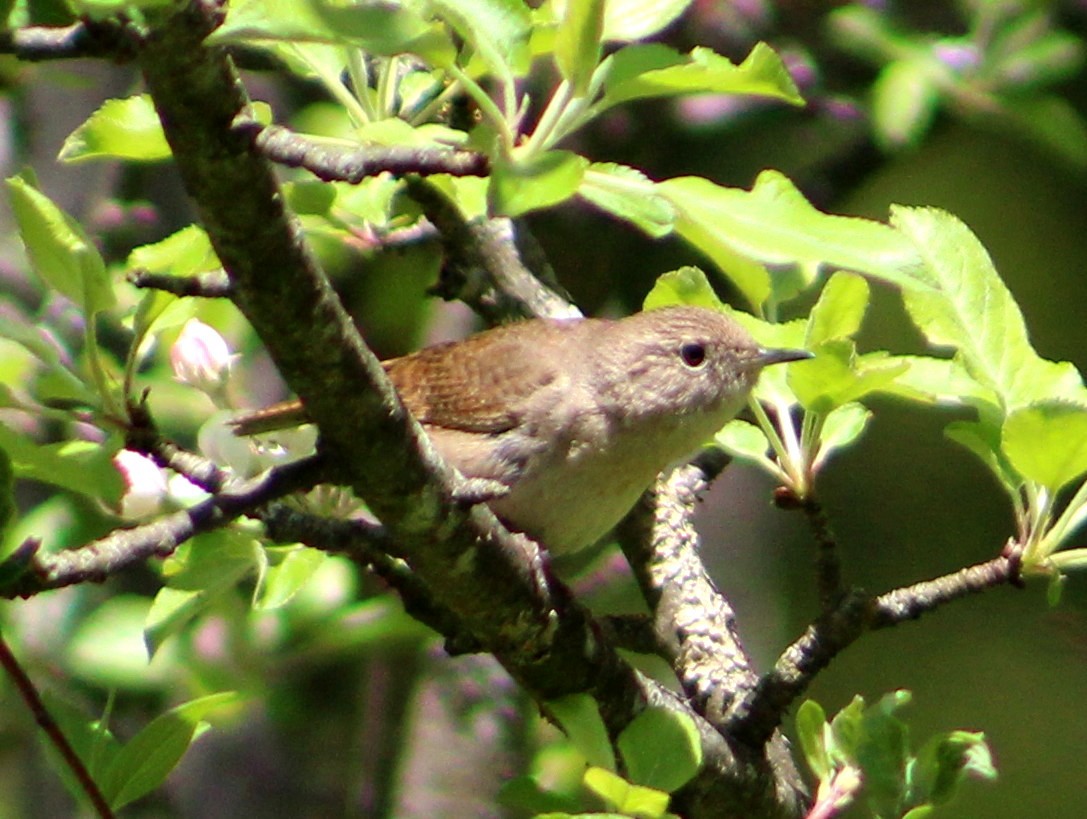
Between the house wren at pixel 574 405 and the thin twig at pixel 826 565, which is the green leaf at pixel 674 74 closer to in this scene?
the thin twig at pixel 826 565

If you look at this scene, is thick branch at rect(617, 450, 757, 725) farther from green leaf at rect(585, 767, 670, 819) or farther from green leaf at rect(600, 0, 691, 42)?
green leaf at rect(600, 0, 691, 42)

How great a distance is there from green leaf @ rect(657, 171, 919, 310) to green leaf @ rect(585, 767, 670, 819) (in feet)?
1.98

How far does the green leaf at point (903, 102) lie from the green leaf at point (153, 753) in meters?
2.92

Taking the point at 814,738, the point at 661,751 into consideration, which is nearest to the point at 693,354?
the point at 814,738

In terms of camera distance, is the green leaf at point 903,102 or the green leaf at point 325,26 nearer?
the green leaf at point 325,26

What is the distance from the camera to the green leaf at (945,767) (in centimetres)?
178

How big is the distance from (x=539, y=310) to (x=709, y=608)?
2.44 ft

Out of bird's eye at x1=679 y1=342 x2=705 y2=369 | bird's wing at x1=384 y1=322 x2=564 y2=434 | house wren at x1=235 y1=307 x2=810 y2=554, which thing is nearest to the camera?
house wren at x1=235 y1=307 x2=810 y2=554

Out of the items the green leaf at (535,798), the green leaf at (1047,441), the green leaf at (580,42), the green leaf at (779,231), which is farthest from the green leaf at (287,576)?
A: the green leaf at (1047,441)

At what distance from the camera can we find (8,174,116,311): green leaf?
1.78 metres

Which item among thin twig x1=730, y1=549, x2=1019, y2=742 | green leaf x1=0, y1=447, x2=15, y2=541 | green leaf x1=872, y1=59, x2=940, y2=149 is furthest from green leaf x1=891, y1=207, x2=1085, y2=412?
green leaf x1=872, y1=59, x2=940, y2=149

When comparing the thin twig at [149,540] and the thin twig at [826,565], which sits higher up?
the thin twig at [149,540]

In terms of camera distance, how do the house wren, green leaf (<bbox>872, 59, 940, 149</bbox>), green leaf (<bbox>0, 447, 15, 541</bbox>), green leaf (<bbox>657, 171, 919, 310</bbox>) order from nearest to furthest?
green leaf (<bbox>0, 447, 15, 541</bbox>), green leaf (<bbox>657, 171, 919, 310</bbox>), the house wren, green leaf (<bbox>872, 59, 940, 149</bbox>)

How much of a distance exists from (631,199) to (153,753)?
0.90 meters
